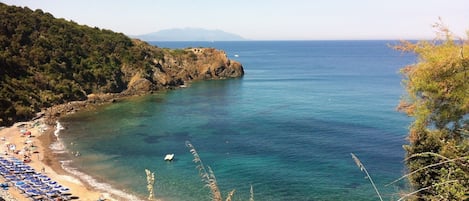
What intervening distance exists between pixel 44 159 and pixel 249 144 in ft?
80.9

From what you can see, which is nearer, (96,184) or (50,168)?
(96,184)

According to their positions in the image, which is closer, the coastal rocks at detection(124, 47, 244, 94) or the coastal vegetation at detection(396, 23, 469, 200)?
the coastal vegetation at detection(396, 23, 469, 200)

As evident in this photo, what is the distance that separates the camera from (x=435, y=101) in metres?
14.9

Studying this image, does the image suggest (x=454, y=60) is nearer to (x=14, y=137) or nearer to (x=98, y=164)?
(x=98, y=164)

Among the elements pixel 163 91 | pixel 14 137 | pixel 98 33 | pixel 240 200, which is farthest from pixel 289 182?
pixel 98 33

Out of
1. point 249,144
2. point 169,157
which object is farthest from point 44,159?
point 249,144

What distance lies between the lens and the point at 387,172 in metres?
37.8

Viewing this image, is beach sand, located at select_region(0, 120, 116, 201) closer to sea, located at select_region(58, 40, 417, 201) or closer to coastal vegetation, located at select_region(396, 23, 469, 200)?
sea, located at select_region(58, 40, 417, 201)

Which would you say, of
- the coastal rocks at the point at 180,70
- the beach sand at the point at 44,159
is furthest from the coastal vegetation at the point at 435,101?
the coastal rocks at the point at 180,70

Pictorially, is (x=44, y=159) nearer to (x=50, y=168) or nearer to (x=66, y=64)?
(x=50, y=168)

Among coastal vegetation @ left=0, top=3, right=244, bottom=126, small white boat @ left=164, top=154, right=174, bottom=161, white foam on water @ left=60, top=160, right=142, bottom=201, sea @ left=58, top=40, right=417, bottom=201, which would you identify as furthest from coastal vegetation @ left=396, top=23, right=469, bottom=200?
coastal vegetation @ left=0, top=3, right=244, bottom=126

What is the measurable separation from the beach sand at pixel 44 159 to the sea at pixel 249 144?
1460 mm

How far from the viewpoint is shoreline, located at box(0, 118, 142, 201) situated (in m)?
33.5

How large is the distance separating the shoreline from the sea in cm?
64
